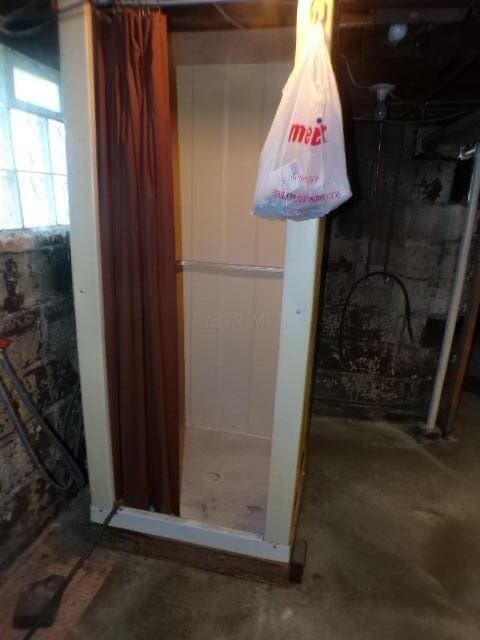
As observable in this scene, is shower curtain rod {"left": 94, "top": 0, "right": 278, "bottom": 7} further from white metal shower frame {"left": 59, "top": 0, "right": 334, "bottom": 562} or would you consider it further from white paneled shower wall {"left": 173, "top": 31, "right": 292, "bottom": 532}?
white paneled shower wall {"left": 173, "top": 31, "right": 292, "bottom": 532}

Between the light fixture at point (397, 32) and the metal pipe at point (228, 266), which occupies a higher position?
the light fixture at point (397, 32)

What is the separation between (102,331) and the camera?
1.49m

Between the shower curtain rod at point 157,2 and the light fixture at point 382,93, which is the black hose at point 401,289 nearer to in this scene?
the light fixture at point 382,93

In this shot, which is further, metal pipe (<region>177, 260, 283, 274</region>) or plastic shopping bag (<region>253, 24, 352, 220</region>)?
metal pipe (<region>177, 260, 283, 274</region>)

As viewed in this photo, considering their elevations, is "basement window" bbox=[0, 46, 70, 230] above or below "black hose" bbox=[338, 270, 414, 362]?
above

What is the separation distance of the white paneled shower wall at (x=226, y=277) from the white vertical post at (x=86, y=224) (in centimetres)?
56

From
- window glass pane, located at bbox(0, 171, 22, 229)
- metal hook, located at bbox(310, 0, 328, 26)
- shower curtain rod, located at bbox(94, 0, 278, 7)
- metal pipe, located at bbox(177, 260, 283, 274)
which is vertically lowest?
metal pipe, located at bbox(177, 260, 283, 274)

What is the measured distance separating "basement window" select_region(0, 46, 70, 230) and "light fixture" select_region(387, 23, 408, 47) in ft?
4.54

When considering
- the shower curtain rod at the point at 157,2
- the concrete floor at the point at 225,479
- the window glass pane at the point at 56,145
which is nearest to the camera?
the shower curtain rod at the point at 157,2

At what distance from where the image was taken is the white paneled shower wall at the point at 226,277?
1979 mm

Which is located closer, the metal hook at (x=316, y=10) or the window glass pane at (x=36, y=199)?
the metal hook at (x=316, y=10)

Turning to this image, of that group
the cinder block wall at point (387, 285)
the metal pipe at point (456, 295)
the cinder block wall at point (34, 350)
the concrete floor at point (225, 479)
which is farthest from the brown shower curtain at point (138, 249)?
the metal pipe at point (456, 295)

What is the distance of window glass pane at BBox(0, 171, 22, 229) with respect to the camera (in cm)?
147

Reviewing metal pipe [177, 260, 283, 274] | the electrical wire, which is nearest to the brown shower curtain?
the electrical wire
